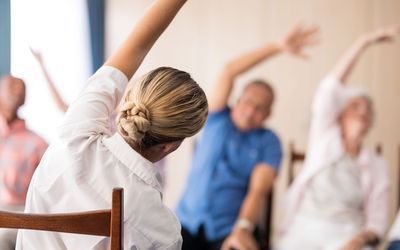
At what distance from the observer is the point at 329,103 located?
2.19 metres

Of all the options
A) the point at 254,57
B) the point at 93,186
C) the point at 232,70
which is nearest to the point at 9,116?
the point at 232,70

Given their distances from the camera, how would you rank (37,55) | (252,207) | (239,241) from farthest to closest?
(252,207)
(239,241)
(37,55)

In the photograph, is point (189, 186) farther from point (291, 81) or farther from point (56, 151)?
point (56, 151)

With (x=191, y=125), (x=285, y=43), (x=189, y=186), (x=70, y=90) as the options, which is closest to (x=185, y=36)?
(x=285, y=43)

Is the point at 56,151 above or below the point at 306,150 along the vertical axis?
above

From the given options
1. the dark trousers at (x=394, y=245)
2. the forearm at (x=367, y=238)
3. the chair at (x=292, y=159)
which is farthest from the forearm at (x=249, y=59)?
the dark trousers at (x=394, y=245)

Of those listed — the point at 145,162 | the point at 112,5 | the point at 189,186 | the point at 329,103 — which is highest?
the point at 112,5

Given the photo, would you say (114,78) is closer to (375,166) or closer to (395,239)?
(395,239)

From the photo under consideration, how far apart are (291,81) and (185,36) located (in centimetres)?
45

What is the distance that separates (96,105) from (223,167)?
4.21 feet

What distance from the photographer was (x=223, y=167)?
7.05ft

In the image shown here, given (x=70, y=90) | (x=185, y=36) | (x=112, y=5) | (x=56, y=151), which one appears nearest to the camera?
(x=56, y=151)

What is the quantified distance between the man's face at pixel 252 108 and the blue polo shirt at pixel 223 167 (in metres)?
0.03

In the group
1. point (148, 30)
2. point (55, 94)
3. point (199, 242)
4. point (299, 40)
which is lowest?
point (199, 242)
